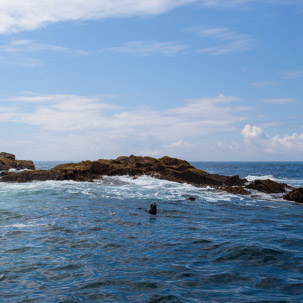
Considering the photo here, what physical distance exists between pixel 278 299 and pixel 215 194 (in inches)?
989

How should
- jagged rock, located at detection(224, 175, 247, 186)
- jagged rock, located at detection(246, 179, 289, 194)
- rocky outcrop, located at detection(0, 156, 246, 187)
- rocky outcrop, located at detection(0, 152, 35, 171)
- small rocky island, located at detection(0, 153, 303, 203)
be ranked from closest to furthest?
jagged rock, located at detection(246, 179, 289, 194) < small rocky island, located at detection(0, 153, 303, 203) < jagged rock, located at detection(224, 175, 247, 186) < rocky outcrop, located at detection(0, 156, 246, 187) < rocky outcrop, located at detection(0, 152, 35, 171)

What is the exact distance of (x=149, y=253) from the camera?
12.9m

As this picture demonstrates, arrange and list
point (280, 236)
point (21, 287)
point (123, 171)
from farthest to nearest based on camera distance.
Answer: point (123, 171) → point (280, 236) → point (21, 287)

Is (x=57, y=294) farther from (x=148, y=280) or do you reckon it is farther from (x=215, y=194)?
(x=215, y=194)

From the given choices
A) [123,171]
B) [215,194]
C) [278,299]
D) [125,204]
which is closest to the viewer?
[278,299]

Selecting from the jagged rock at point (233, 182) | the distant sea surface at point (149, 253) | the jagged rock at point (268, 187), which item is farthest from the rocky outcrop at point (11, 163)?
the jagged rock at point (268, 187)

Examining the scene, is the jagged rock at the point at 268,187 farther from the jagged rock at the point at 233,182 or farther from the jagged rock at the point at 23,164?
the jagged rock at the point at 23,164

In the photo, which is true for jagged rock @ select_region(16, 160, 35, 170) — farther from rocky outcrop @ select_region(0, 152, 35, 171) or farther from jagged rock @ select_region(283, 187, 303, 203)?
jagged rock @ select_region(283, 187, 303, 203)

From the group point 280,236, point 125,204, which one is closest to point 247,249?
point 280,236

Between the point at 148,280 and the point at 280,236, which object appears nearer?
the point at 148,280

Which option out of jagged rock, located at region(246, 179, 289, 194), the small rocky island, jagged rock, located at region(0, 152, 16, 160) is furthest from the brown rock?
jagged rock, located at region(246, 179, 289, 194)

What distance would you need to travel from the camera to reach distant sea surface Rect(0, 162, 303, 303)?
364 inches

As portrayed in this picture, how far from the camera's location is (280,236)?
15.9 metres

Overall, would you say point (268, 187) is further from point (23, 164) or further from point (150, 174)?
point (23, 164)
